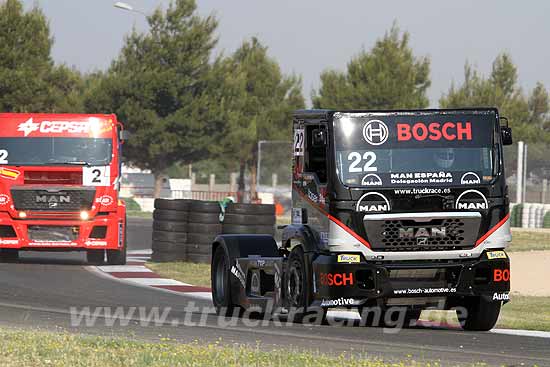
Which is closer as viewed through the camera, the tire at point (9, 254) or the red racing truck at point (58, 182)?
the red racing truck at point (58, 182)

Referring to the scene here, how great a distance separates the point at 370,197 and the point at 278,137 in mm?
52053

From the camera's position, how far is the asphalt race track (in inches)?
395

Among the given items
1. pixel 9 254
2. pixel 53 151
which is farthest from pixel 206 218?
pixel 9 254

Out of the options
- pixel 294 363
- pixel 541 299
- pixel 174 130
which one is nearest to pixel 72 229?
pixel 541 299

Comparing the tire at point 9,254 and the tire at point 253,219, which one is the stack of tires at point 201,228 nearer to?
the tire at point 253,219

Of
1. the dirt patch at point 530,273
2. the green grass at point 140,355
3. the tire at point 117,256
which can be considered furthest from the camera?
the tire at point 117,256

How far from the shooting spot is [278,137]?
63.8 meters

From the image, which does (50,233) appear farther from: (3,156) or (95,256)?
(95,256)

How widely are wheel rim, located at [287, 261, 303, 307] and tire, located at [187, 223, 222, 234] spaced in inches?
337

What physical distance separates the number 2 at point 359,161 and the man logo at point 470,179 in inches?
34.6

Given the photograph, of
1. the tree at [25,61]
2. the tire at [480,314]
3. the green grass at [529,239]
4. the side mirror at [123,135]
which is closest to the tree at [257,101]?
the tree at [25,61]

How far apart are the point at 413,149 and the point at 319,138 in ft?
3.10

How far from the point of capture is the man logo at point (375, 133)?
1196 centimetres

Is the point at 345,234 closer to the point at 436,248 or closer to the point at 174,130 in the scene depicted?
the point at 436,248
